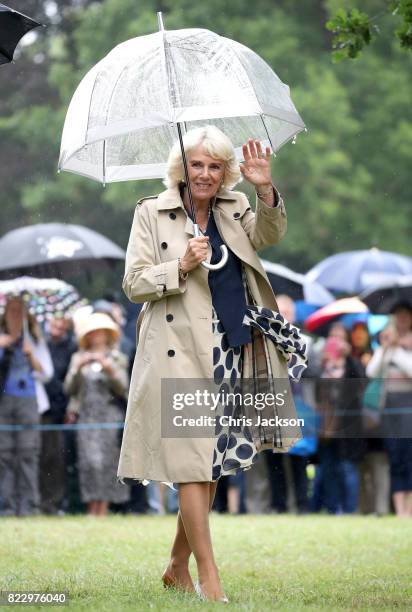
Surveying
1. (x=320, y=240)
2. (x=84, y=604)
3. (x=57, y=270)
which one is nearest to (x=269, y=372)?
(x=84, y=604)

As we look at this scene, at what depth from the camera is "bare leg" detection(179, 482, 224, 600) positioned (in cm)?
619

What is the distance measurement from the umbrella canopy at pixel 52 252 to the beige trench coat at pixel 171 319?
259 inches

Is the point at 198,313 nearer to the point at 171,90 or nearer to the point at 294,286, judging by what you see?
the point at 171,90

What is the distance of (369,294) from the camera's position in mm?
14039

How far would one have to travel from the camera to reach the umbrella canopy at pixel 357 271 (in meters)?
15.3

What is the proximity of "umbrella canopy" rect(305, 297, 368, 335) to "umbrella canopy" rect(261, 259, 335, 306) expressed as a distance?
209mm

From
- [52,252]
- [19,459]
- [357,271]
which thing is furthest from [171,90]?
[357,271]

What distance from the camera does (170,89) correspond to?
Answer: 21.0 feet

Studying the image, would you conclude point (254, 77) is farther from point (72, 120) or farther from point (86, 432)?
point (86, 432)

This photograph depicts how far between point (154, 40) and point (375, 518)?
6.78 meters

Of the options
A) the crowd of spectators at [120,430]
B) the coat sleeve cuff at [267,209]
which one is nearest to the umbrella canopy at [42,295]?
the crowd of spectators at [120,430]

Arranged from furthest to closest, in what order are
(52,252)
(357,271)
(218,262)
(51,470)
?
(357,271)
(52,252)
(51,470)
(218,262)

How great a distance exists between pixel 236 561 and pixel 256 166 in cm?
298

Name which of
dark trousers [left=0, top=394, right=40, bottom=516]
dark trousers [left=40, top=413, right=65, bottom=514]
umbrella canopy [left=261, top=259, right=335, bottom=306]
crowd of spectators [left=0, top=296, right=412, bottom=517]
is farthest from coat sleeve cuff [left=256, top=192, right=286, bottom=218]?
dark trousers [left=40, top=413, right=65, bottom=514]
